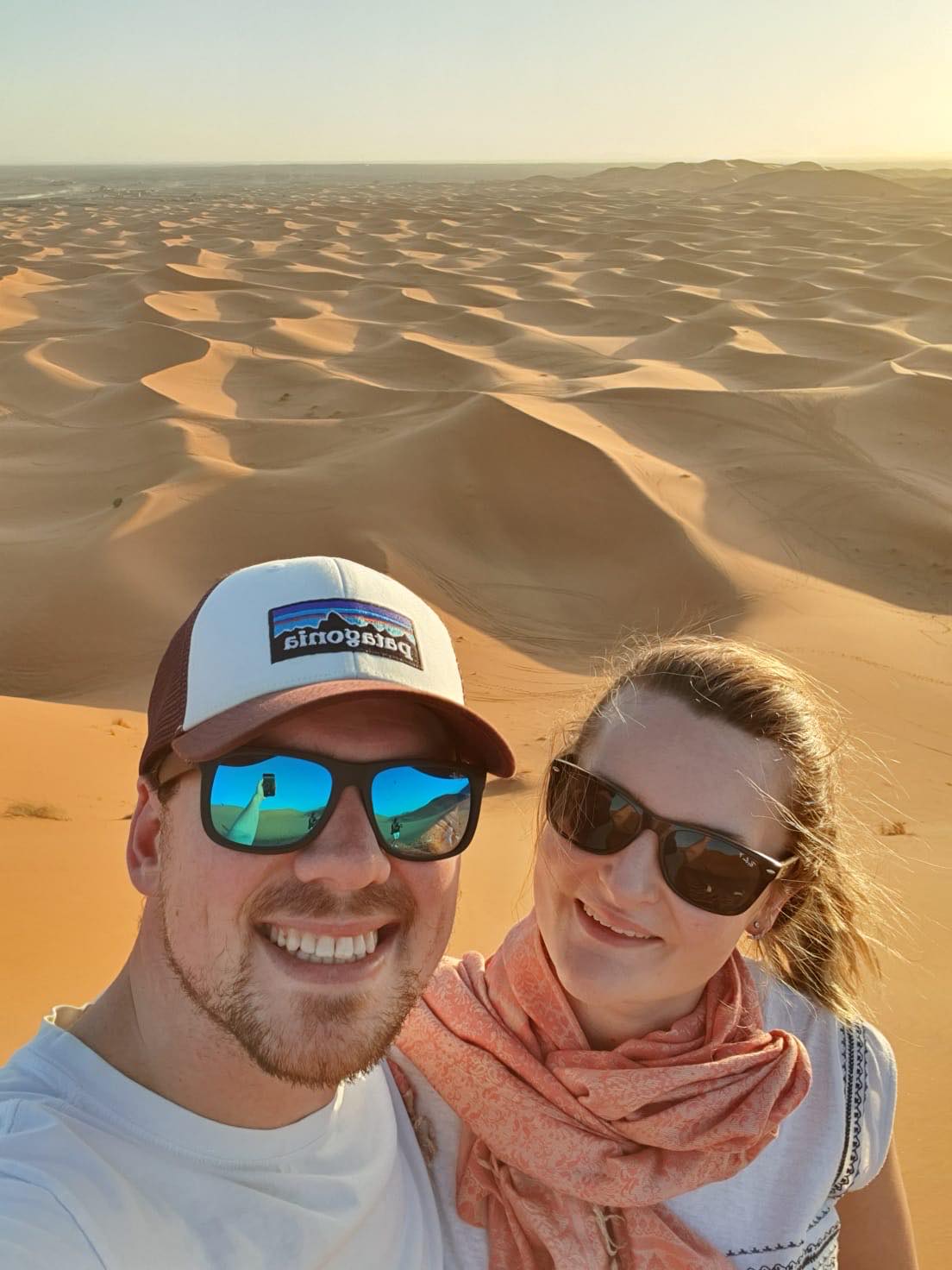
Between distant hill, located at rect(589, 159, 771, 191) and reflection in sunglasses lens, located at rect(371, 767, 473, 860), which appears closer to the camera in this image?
reflection in sunglasses lens, located at rect(371, 767, 473, 860)

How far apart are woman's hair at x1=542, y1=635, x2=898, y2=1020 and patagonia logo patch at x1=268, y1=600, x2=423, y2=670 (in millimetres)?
498

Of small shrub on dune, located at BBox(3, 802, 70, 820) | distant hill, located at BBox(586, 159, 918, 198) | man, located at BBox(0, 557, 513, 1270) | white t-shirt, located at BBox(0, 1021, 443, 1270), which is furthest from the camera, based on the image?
distant hill, located at BBox(586, 159, 918, 198)

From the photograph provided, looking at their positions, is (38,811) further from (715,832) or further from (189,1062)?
(715,832)

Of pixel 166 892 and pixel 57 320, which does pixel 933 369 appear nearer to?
pixel 166 892

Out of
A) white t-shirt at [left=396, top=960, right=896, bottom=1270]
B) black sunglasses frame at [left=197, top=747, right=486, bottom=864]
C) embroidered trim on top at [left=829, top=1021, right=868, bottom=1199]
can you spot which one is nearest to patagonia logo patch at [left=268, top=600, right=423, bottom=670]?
black sunglasses frame at [left=197, top=747, right=486, bottom=864]

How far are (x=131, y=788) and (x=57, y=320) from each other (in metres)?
19.6

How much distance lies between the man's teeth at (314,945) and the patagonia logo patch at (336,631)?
1.45ft

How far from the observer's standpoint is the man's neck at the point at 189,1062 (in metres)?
1.61

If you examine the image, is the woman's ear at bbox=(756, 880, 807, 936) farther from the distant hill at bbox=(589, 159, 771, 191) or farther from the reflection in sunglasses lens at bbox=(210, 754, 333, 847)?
the distant hill at bbox=(589, 159, 771, 191)

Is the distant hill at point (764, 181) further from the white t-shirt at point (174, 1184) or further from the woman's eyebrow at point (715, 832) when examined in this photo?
the white t-shirt at point (174, 1184)

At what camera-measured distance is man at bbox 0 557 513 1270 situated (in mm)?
1521

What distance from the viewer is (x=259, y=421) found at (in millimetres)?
13109

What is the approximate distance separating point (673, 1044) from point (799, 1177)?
0.32m

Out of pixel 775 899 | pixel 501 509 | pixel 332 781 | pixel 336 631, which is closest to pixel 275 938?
pixel 332 781
